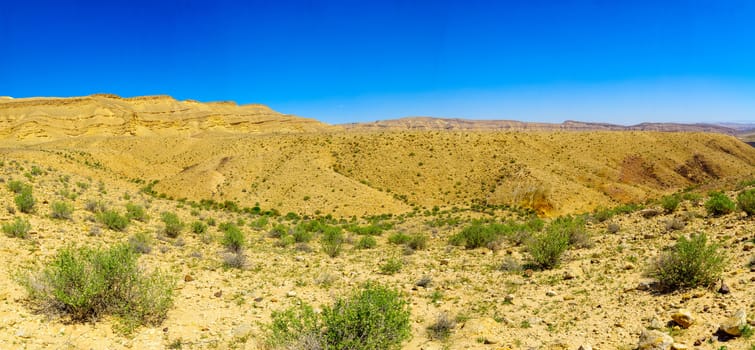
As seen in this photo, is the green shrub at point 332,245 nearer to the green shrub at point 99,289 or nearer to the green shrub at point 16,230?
the green shrub at point 99,289

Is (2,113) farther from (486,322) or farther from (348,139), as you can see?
(486,322)

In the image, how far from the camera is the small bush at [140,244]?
11586 millimetres

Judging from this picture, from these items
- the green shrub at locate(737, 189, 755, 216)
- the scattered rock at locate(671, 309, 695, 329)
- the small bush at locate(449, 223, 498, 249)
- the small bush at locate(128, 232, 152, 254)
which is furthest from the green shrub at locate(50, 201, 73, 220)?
the green shrub at locate(737, 189, 755, 216)

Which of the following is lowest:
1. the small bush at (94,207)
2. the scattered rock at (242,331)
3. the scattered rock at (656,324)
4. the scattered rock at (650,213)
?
the scattered rock at (242,331)

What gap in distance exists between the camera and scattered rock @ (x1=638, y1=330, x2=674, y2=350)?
528 cm

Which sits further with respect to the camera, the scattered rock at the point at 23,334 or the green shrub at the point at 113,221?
the green shrub at the point at 113,221

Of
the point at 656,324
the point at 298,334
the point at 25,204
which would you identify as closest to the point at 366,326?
the point at 298,334

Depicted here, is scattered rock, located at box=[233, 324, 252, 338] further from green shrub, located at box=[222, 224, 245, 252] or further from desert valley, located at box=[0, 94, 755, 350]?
green shrub, located at box=[222, 224, 245, 252]

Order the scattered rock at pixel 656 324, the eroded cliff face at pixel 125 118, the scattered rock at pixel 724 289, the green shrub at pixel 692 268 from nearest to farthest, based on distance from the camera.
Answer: the scattered rock at pixel 656 324, the scattered rock at pixel 724 289, the green shrub at pixel 692 268, the eroded cliff face at pixel 125 118

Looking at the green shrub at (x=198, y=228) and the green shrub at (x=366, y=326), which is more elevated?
the green shrub at (x=366, y=326)

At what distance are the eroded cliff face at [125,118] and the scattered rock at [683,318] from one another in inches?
2866

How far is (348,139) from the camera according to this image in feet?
154

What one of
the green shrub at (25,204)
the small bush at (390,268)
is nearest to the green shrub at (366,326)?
the small bush at (390,268)

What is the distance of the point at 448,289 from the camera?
9.94 metres
